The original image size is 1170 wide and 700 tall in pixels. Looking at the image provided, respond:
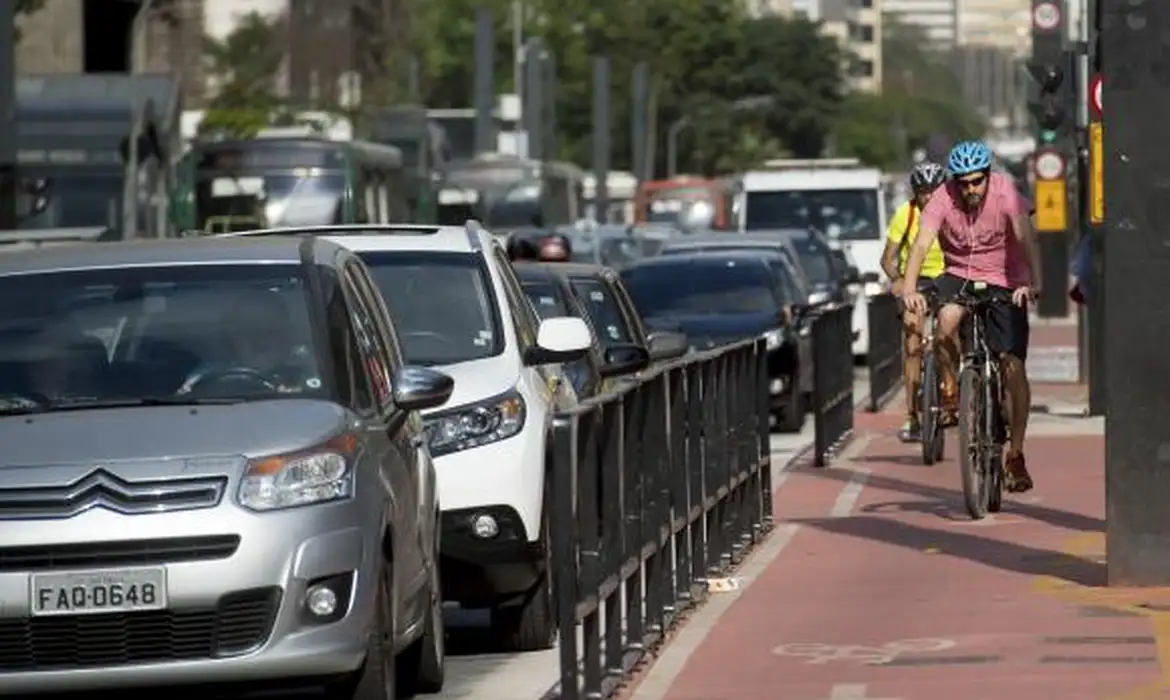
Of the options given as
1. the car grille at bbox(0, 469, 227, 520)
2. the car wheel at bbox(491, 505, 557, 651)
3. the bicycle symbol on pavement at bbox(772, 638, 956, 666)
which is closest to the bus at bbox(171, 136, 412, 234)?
the car wheel at bbox(491, 505, 557, 651)

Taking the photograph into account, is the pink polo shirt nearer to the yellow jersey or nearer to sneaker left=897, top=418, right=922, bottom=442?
the yellow jersey

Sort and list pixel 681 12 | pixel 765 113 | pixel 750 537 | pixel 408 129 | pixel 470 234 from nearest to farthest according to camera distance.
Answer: pixel 470 234 → pixel 750 537 → pixel 408 129 → pixel 681 12 → pixel 765 113

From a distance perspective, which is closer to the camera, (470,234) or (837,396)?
(470,234)

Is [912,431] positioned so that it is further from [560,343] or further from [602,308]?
[560,343]

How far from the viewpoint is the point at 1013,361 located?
18047 mm

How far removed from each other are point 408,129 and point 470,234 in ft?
177

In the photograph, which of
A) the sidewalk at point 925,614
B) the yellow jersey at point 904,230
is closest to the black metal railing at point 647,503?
the sidewalk at point 925,614

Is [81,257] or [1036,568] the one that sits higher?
[81,257]

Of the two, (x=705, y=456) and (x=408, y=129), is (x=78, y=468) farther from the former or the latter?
(x=408, y=129)

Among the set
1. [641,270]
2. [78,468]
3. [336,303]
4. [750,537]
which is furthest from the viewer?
[641,270]

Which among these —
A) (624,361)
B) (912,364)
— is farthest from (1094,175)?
(624,361)

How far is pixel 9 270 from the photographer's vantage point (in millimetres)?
11820

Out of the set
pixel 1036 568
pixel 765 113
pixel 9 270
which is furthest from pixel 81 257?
pixel 765 113

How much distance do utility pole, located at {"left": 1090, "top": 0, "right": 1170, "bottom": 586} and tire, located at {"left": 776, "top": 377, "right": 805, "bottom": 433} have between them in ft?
47.9
